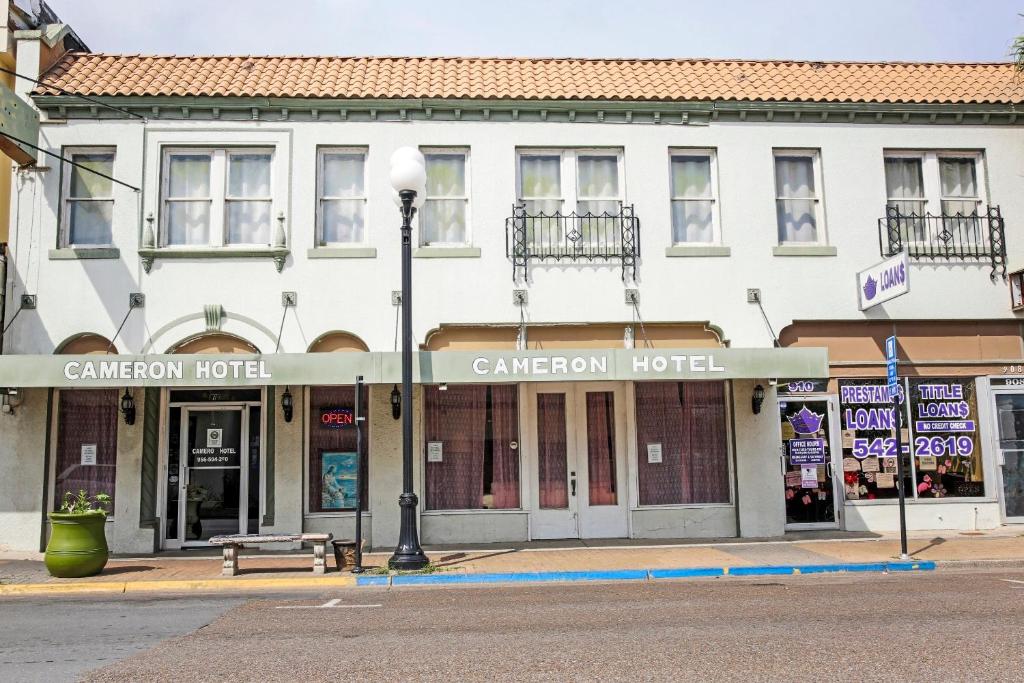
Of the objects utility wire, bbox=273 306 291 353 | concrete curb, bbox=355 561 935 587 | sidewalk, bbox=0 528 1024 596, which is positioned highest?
utility wire, bbox=273 306 291 353

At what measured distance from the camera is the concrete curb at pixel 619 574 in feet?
37.3

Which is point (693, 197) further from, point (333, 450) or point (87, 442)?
point (87, 442)

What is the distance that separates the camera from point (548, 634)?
773 centimetres

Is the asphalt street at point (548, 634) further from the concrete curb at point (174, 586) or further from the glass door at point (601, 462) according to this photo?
the glass door at point (601, 462)

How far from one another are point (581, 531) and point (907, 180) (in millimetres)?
8562

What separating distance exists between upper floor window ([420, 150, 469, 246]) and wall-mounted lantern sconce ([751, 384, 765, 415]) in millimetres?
5462

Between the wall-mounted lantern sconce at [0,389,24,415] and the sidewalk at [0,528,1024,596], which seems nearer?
the sidewalk at [0,528,1024,596]

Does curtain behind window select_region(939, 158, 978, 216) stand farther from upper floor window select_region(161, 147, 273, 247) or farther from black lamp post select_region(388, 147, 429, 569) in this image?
upper floor window select_region(161, 147, 273, 247)

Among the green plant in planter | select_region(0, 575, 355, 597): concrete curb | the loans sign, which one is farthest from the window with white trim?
the green plant in planter

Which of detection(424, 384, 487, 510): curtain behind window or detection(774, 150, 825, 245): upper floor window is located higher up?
detection(774, 150, 825, 245): upper floor window

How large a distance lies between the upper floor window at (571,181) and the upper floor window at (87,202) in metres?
6.88

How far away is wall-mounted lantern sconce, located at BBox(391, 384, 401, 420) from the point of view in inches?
564

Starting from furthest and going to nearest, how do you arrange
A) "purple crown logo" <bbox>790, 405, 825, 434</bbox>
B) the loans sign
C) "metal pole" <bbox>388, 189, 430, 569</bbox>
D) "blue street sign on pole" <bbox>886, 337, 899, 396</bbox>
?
"purple crown logo" <bbox>790, 405, 825, 434</bbox>, the loans sign, "blue street sign on pole" <bbox>886, 337, 899, 396</bbox>, "metal pole" <bbox>388, 189, 430, 569</bbox>

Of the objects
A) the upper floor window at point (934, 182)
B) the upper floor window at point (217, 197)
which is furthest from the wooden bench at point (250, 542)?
the upper floor window at point (934, 182)
